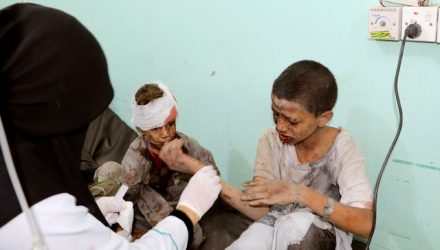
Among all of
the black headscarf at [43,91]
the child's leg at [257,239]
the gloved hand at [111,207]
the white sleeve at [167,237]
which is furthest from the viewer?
the gloved hand at [111,207]

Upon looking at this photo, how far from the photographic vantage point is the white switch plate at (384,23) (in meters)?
1.56

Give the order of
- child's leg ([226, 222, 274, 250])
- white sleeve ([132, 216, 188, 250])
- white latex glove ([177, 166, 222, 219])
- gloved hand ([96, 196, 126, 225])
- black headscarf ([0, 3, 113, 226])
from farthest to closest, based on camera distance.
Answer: gloved hand ([96, 196, 126, 225]) < child's leg ([226, 222, 274, 250]) < white latex glove ([177, 166, 222, 219]) < white sleeve ([132, 216, 188, 250]) < black headscarf ([0, 3, 113, 226])

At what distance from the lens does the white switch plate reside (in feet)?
5.13

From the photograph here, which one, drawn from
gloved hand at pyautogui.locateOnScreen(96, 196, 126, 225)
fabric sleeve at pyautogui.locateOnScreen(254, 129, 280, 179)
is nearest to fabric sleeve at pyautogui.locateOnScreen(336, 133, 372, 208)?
fabric sleeve at pyautogui.locateOnScreen(254, 129, 280, 179)

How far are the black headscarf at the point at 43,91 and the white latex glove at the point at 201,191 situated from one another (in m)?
0.41

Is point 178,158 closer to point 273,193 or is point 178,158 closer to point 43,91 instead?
point 273,193

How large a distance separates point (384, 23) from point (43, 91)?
3.75ft

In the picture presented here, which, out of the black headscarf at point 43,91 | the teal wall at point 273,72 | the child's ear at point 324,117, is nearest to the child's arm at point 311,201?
the child's ear at point 324,117

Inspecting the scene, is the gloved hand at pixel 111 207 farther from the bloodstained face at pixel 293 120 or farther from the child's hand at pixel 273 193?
the bloodstained face at pixel 293 120

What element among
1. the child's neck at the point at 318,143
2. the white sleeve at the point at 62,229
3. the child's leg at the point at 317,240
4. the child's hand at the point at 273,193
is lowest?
the child's leg at the point at 317,240

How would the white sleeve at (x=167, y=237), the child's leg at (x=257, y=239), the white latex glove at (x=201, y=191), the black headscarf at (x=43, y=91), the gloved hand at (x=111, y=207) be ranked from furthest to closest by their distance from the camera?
the gloved hand at (x=111, y=207) < the child's leg at (x=257, y=239) < the white latex glove at (x=201, y=191) < the white sleeve at (x=167, y=237) < the black headscarf at (x=43, y=91)

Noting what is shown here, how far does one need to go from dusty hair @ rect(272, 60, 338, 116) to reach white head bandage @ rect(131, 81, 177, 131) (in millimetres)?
468

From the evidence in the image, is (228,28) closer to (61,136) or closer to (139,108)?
(139,108)

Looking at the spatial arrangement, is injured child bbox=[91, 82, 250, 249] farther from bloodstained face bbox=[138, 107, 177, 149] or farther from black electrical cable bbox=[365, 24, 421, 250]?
black electrical cable bbox=[365, 24, 421, 250]
